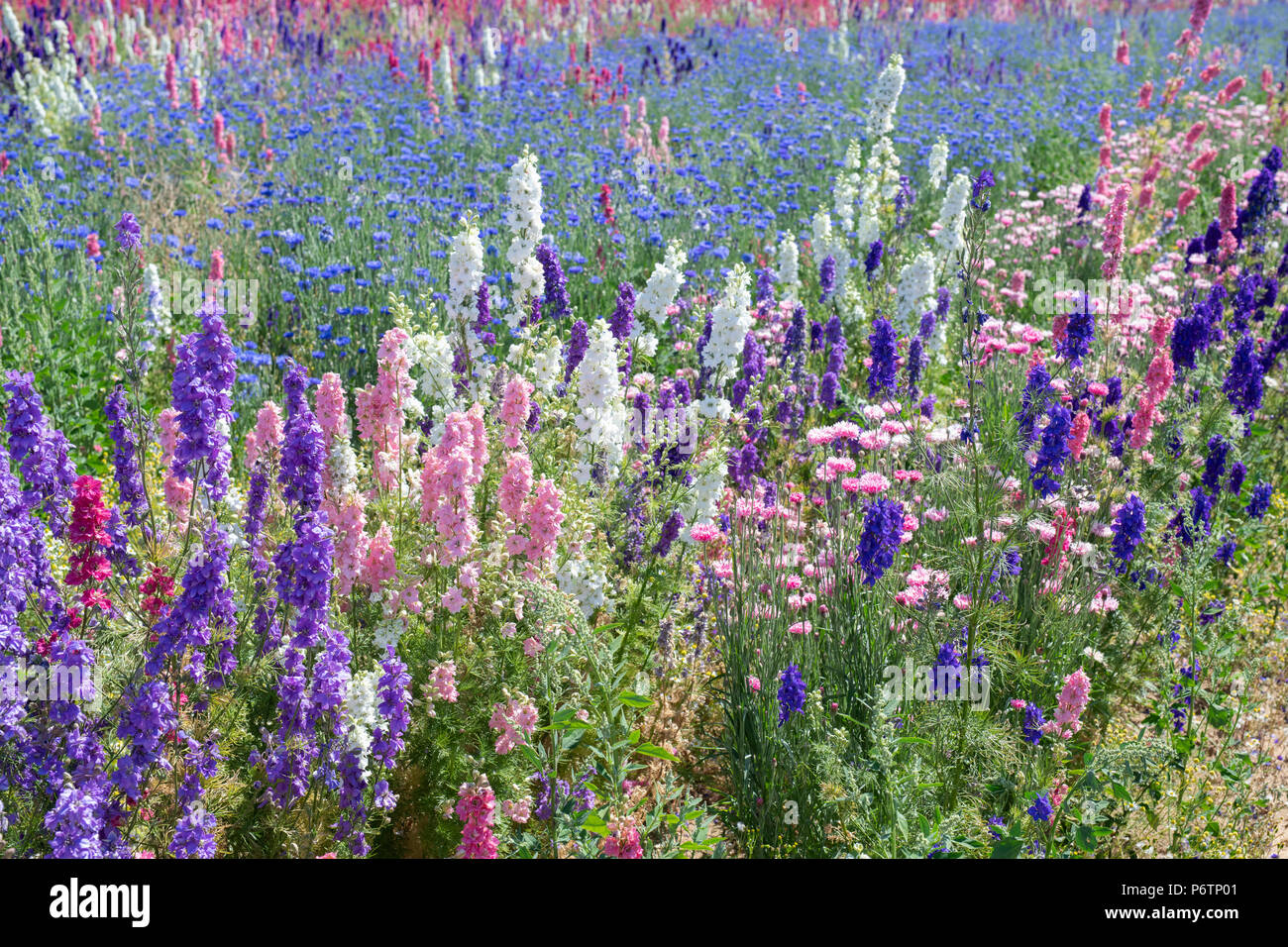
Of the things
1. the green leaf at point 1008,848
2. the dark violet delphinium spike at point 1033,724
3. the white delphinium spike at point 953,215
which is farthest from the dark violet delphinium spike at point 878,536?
the white delphinium spike at point 953,215

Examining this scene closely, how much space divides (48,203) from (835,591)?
659cm

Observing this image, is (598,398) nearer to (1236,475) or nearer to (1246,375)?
(1236,475)

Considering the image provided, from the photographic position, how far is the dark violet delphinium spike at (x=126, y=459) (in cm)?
353

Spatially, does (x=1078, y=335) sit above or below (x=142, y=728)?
above

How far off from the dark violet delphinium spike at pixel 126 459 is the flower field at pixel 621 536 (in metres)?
0.02

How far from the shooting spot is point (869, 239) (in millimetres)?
7680

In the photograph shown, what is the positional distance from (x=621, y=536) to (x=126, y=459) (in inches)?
70.3

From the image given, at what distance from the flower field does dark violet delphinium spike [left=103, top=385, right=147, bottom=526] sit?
2cm

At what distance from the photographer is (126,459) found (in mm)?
3590

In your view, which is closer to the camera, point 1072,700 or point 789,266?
point 1072,700

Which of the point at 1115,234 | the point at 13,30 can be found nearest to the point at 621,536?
the point at 1115,234

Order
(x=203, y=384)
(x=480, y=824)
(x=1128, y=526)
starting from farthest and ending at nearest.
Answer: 1. (x=1128, y=526)
2. (x=203, y=384)
3. (x=480, y=824)

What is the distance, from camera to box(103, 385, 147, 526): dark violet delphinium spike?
3.53 m

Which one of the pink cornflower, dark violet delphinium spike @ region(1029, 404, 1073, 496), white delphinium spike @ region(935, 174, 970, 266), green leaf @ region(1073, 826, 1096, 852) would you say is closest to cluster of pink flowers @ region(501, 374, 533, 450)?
dark violet delphinium spike @ region(1029, 404, 1073, 496)
